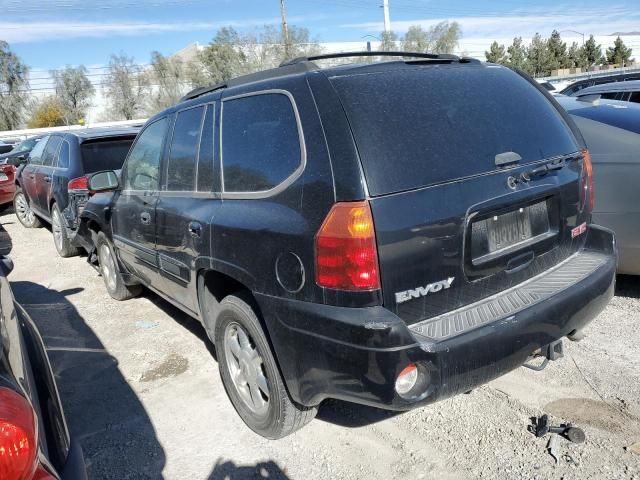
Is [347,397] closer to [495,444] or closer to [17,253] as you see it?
[495,444]

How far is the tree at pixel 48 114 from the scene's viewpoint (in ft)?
191

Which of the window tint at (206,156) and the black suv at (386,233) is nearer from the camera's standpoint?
the black suv at (386,233)

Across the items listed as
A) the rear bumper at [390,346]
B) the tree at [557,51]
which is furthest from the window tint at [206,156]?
the tree at [557,51]

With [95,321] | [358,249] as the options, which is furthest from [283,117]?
[95,321]

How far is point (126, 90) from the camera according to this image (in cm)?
5944

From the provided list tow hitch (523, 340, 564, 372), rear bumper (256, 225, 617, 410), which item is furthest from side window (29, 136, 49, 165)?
tow hitch (523, 340, 564, 372)

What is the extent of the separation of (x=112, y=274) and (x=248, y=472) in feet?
10.9

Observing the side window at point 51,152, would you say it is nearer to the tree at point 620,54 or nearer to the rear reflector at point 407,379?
the rear reflector at point 407,379

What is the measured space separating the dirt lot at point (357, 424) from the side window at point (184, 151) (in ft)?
4.59

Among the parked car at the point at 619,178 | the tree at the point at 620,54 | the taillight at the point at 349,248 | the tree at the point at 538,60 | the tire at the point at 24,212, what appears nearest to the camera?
the taillight at the point at 349,248

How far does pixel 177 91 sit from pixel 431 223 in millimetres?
60813

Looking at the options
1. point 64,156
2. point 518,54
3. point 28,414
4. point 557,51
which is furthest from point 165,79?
point 28,414

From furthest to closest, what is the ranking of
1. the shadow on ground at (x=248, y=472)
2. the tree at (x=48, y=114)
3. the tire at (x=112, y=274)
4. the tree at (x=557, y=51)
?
the tree at (x=48, y=114) → the tree at (x=557, y=51) → the tire at (x=112, y=274) → the shadow on ground at (x=248, y=472)

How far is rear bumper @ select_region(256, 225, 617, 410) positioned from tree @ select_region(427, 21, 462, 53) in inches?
2072
